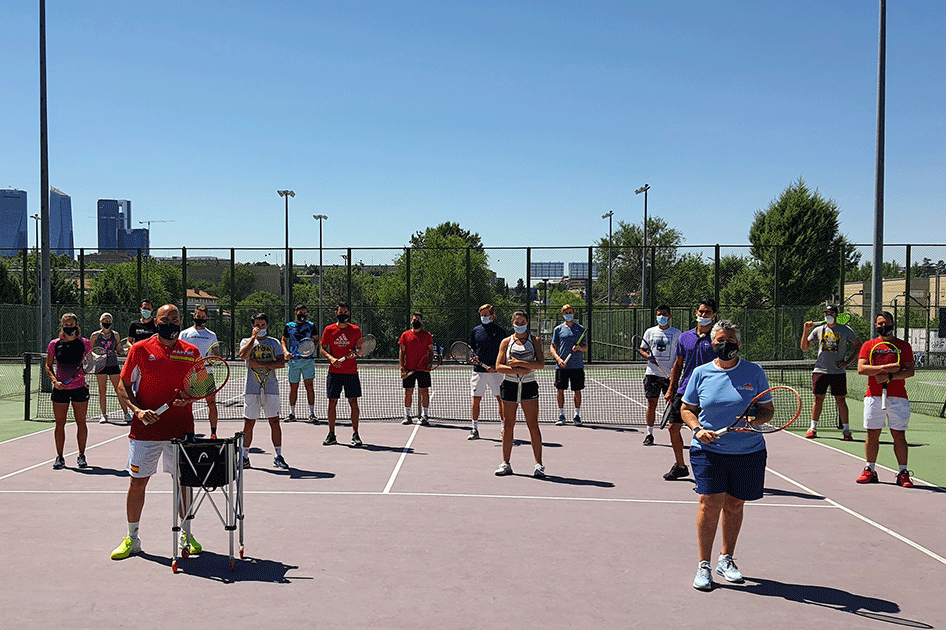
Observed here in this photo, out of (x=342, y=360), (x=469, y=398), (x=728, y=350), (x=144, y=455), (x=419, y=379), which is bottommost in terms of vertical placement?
(x=469, y=398)

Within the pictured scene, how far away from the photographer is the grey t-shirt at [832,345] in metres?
11.3

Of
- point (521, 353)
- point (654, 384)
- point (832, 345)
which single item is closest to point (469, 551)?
point (521, 353)

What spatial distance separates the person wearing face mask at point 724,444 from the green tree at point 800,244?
30.0 metres

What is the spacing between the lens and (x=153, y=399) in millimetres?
5805

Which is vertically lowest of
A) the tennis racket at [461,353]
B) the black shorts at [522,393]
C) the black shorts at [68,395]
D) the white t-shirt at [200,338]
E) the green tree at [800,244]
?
the black shorts at [68,395]

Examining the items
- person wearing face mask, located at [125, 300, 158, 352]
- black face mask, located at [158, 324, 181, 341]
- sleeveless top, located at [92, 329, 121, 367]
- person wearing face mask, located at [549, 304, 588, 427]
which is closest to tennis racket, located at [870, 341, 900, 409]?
person wearing face mask, located at [549, 304, 588, 427]

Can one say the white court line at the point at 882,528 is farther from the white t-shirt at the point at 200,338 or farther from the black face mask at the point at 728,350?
the white t-shirt at the point at 200,338

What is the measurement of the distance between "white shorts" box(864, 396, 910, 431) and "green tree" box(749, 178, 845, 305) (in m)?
26.2

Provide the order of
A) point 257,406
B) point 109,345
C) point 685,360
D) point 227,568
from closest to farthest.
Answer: point 227,568 → point 685,360 → point 257,406 → point 109,345

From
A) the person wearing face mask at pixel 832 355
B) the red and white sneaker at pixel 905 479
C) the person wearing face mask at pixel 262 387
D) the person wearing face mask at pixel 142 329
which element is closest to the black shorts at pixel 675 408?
the red and white sneaker at pixel 905 479

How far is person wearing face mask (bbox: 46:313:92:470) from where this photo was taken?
8.90m

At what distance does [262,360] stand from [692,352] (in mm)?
5106

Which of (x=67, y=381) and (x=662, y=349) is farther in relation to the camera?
(x=662, y=349)

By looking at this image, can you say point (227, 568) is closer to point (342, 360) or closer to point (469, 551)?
point (469, 551)
